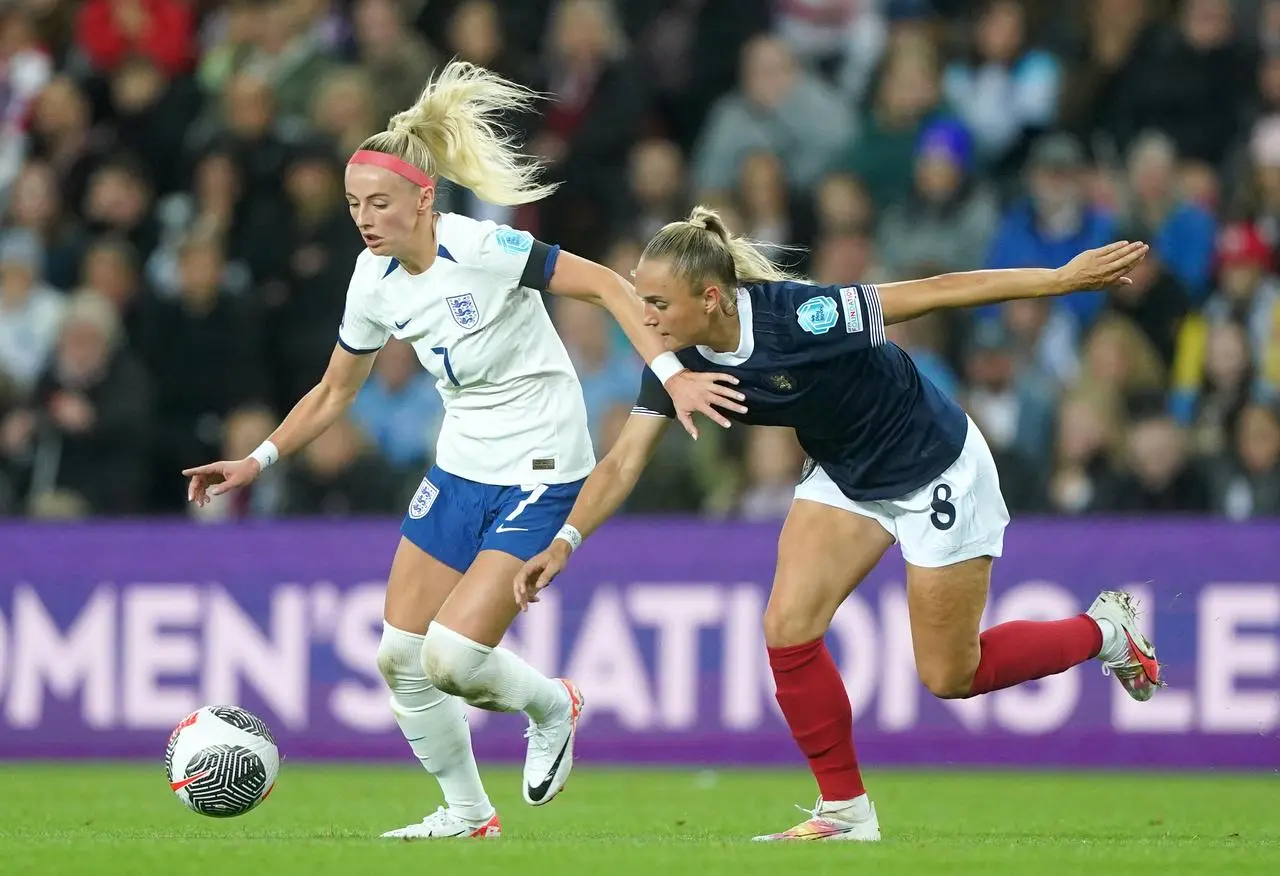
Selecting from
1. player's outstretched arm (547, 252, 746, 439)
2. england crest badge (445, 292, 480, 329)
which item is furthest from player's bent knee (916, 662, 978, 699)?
england crest badge (445, 292, 480, 329)

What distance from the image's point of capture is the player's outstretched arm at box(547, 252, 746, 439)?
6.85 meters

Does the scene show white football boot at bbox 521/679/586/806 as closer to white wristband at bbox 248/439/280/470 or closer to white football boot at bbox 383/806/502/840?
white football boot at bbox 383/806/502/840

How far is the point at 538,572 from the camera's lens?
7117mm

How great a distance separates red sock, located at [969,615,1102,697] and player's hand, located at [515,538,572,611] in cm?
168

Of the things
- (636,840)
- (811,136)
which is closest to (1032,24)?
(811,136)

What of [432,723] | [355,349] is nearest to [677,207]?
[355,349]

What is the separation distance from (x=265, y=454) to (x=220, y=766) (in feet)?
3.85

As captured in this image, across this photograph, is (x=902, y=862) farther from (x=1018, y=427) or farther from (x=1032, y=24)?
(x=1032, y=24)

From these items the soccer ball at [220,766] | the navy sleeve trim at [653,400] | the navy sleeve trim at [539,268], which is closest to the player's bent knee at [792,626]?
the navy sleeve trim at [653,400]

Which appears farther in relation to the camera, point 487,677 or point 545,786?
point 545,786

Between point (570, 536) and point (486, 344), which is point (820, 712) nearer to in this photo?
point (570, 536)

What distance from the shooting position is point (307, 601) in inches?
473

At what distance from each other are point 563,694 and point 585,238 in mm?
6676

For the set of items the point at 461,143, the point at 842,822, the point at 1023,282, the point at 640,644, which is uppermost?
the point at 461,143
